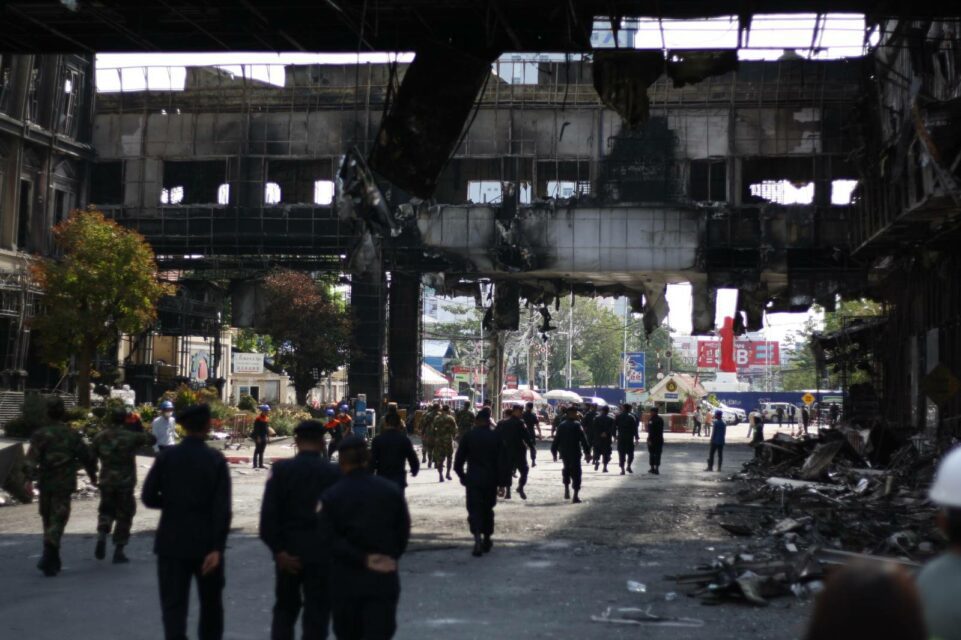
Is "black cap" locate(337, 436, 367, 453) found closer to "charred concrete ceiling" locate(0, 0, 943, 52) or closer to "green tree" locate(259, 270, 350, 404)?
"charred concrete ceiling" locate(0, 0, 943, 52)

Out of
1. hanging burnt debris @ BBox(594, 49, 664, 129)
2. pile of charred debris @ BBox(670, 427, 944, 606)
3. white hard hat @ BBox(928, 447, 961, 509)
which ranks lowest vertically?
pile of charred debris @ BBox(670, 427, 944, 606)

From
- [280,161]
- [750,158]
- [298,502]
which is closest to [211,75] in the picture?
[280,161]

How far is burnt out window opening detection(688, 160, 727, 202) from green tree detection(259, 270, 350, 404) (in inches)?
596

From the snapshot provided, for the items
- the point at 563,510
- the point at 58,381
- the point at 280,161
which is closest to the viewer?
the point at 563,510

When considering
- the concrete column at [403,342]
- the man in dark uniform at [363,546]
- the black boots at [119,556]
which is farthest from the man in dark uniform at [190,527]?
the concrete column at [403,342]

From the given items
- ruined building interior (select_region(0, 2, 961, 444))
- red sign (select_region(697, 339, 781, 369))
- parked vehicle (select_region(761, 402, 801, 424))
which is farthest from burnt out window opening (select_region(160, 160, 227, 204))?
red sign (select_region(697, 339, 781, 369))

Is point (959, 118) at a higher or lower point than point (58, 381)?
higher

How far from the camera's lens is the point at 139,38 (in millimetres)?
14703

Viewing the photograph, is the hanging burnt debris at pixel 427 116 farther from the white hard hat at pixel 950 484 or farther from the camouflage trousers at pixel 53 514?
the white hard hat at pixel 950 484

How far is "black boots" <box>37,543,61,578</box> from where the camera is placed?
11.5 metres

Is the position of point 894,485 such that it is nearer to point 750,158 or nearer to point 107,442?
point 107,442

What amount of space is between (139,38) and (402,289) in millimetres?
34544

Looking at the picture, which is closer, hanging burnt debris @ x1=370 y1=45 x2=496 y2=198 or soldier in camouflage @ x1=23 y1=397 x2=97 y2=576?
soldier in camouflage @ x1=23 y1=397 x2=97 y2=576

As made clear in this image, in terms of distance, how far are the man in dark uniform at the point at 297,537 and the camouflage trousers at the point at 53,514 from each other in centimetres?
481
